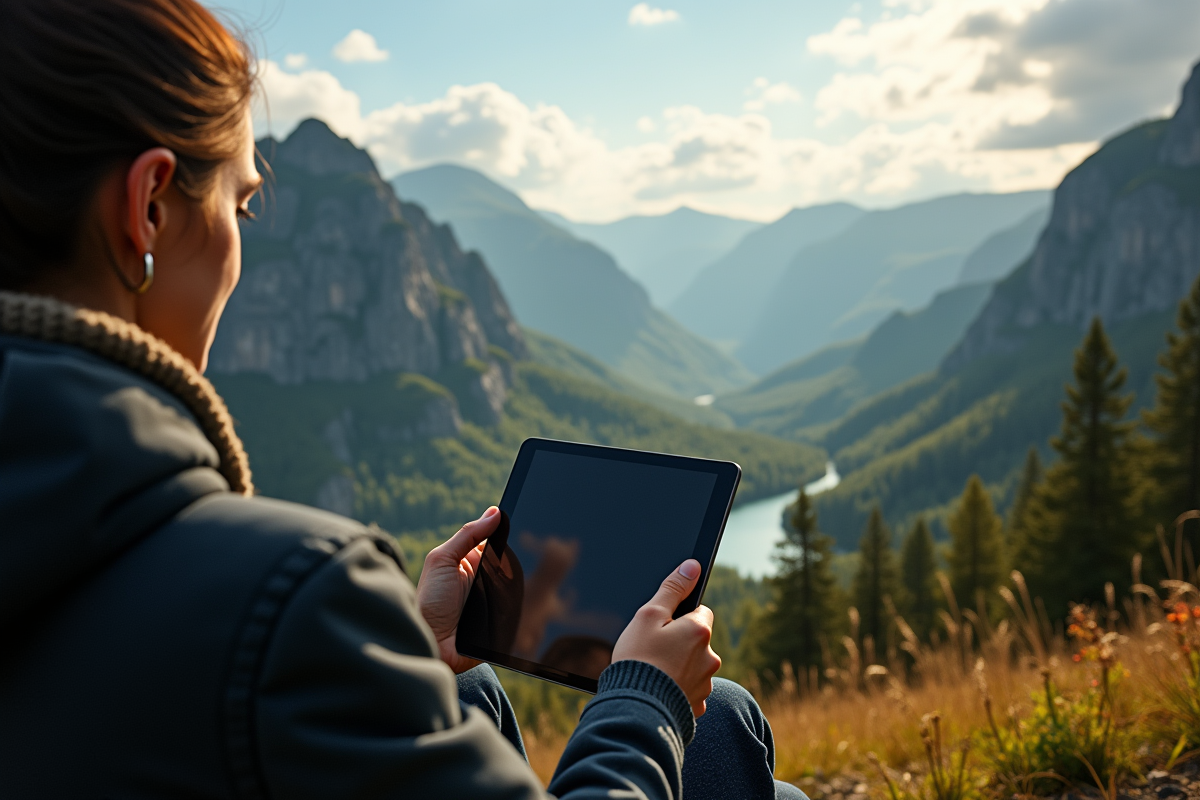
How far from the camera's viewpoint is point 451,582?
2.15 metres

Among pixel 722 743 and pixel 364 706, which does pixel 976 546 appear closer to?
pixel 722 743

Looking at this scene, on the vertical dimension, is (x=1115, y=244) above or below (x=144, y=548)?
above

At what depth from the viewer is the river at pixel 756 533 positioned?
97425 mm

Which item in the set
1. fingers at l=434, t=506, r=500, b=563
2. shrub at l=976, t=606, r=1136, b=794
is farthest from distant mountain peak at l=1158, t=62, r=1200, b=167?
fingers at l=434, t=506, r=500, b=563

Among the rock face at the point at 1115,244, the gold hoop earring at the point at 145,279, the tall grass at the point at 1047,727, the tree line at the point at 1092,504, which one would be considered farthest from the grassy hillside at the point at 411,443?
the gold hoop earring at the point at 145,279

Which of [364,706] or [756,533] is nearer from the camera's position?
[364,706]

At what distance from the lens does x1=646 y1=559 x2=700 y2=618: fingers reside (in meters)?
1.58

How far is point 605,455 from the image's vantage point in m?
2.10

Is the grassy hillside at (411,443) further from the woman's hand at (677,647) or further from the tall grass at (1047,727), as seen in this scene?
the woman's hand at (677,647)

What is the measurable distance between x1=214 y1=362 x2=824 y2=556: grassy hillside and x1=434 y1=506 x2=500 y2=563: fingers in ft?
334

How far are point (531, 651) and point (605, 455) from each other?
54cm

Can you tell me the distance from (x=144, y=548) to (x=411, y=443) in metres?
136

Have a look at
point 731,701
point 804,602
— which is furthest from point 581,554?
point 804,602

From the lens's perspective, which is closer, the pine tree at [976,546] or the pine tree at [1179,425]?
the pine tree at [1179,425]
